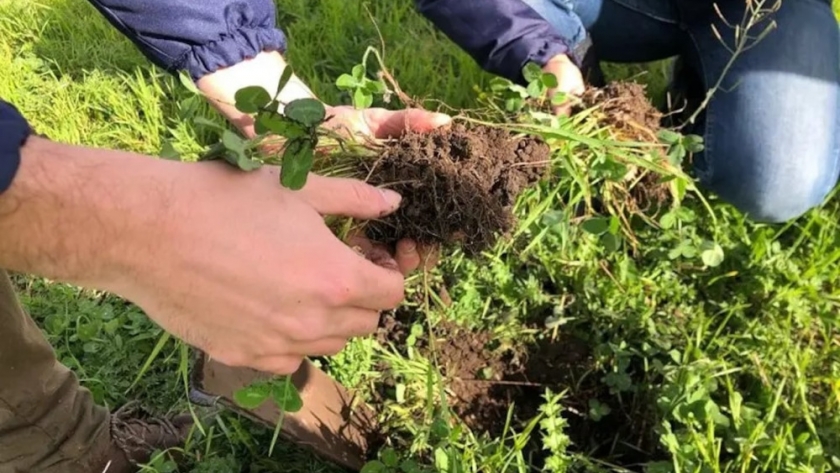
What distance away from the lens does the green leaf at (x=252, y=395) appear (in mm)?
1205

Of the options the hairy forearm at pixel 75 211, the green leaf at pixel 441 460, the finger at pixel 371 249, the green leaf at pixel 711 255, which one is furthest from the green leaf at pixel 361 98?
the green leaf at pixel 711 255

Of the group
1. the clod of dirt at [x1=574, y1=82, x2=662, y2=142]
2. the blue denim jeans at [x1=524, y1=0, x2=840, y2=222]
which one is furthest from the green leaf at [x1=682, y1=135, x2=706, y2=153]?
the blue denim jeans at [x1=524, y1=0, x2=840, y2=222]

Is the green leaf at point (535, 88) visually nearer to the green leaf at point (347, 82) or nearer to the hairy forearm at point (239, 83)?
the green leaf at point (347, 82)

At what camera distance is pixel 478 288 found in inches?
78.7

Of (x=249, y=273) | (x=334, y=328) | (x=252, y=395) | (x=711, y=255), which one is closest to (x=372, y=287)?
(x=334, y=328)

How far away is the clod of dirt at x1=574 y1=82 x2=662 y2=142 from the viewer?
170cm

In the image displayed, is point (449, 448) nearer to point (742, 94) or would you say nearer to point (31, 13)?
point (742, 94)

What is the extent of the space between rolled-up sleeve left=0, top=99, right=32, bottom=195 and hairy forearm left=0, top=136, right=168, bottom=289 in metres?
0.01

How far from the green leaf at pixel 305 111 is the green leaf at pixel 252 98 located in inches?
1.5

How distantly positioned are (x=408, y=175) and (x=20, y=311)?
0.81m

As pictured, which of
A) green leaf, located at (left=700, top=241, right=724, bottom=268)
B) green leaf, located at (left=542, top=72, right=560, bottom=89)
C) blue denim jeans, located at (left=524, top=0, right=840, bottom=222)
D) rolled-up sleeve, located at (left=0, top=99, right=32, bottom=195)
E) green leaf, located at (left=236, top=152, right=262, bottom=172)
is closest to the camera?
rolled-up sleeve, located at (left=0, top=99, right=32, bottom=195)

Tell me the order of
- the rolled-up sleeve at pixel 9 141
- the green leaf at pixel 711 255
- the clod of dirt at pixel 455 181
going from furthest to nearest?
the green leaf at pixel 711 255, the clod of dirt at pixel 455 181, the rolled-up sleeve at pixel 9 141

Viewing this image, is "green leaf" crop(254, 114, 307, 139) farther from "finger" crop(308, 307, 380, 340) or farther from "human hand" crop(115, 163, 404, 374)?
"finger" crop(308, 307, 380, 340)

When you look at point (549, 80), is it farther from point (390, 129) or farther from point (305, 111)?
point (305, 111)
